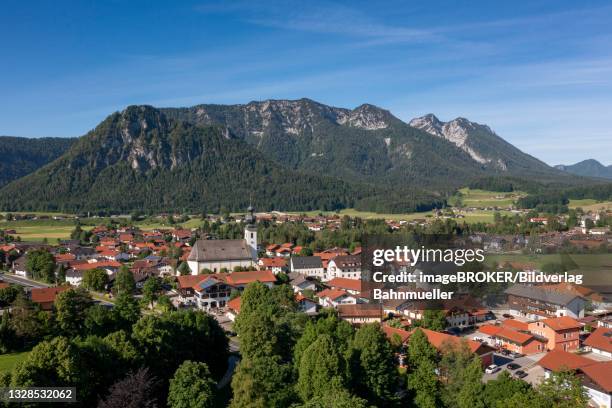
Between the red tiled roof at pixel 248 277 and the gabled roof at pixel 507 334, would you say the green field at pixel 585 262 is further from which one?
the red tiled roof at pixel 248 277

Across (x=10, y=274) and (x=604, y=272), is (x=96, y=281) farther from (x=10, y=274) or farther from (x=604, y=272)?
(x=604, y=272)

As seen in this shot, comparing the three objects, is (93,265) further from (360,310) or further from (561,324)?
(561,324)

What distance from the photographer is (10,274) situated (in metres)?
62.9

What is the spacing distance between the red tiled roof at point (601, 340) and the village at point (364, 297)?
0.24 feet

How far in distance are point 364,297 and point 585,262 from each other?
27351mm

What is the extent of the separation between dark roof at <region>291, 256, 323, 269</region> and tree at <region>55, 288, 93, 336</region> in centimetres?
3034

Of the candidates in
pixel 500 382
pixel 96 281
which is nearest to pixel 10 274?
pixel 96 281

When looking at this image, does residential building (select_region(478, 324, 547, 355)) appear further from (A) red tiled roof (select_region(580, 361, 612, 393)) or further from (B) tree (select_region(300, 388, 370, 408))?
(B) tree (select_region(300, 388, 370, 408))

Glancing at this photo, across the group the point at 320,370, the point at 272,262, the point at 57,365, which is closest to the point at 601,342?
the point at 320,370

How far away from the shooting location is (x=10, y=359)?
30.1 meters

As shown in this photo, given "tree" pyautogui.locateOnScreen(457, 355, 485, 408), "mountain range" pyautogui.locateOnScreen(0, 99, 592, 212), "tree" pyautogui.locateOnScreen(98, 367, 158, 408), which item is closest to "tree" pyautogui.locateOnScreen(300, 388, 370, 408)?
"tree" pyautogui.locateOnScreen(457, 355, 485, 408)

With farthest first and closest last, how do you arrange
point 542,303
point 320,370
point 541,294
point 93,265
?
point 93,265 → point 541,294 → point 542,303 → point 320,370

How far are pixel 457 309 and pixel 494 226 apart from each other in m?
50.8

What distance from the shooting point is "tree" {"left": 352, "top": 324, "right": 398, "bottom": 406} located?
81.8ft
